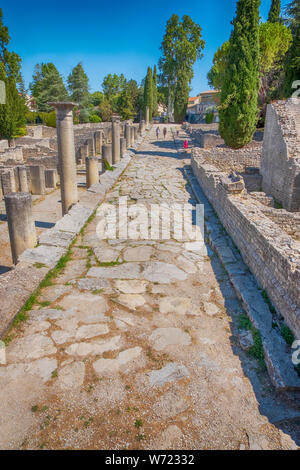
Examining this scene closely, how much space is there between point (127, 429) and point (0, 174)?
33.5 feet

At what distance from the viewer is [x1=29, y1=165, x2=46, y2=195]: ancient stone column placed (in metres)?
11.2

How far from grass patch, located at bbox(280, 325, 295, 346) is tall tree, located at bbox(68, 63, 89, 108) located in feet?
163

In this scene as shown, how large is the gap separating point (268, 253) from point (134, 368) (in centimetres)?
228

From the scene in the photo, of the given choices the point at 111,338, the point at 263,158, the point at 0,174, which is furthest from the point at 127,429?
the point at 263,158

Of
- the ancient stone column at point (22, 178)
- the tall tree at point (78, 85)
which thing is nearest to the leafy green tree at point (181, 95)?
the tall tree at point (78, 85)

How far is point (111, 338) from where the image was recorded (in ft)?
11.0

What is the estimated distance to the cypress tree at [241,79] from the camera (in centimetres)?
1541

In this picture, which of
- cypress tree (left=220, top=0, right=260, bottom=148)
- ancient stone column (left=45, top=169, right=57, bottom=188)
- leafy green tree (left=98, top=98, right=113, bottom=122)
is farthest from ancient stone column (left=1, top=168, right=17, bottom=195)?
leafy green tree (left=98, top=98, right=113, bottom=122)

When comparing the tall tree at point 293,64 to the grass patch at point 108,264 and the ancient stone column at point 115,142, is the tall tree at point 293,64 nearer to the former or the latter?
the ancient stone column at point 115,142

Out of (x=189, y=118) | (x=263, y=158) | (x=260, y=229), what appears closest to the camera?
(x=260, y=229)

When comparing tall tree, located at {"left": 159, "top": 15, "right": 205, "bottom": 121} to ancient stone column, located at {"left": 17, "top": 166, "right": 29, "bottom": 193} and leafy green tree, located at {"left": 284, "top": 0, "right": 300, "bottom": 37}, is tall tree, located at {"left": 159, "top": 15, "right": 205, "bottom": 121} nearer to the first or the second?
leafy green tree, located at {"left": 284, "top": 0, "right": 300, "bottom": 37}

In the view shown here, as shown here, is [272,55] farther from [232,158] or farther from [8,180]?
[8,180]

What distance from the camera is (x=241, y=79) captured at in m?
16.3
